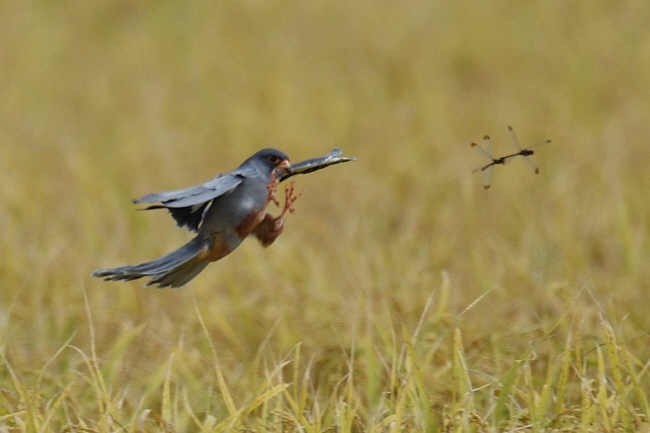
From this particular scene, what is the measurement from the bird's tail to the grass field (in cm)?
58

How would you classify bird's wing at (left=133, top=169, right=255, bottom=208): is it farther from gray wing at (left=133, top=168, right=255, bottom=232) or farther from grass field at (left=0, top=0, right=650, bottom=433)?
grass field at (left=0, top=0, right=650, bottom=433)

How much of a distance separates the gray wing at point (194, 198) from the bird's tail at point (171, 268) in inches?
1.6

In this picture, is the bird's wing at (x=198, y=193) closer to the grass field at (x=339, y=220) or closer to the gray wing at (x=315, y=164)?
the gray wing at (x=315, y=164)

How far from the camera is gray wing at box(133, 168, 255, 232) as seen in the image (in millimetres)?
1752

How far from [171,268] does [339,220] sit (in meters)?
3.13

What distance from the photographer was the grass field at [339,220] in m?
2.77

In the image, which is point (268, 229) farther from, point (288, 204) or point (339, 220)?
point (339, 220)

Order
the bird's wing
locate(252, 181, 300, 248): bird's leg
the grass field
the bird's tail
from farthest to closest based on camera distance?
the grass field < locate(252, 181, 300, 248): bird's leg < the bird's tail < the bird's wing

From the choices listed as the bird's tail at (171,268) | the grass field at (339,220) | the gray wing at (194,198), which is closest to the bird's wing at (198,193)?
the gray wing at (194,198)

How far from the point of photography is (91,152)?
625 centimetres

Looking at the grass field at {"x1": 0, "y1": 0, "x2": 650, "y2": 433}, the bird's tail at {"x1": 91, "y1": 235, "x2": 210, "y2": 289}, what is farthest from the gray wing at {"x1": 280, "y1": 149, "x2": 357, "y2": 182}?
the grass field at {"x1": 0, "y1": 0, "x2": 650, "y2": 433}

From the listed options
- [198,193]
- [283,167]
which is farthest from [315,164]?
[198,193]

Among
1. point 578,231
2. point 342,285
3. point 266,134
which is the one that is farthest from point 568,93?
point 342,285

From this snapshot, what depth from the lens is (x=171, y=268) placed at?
1.89m
